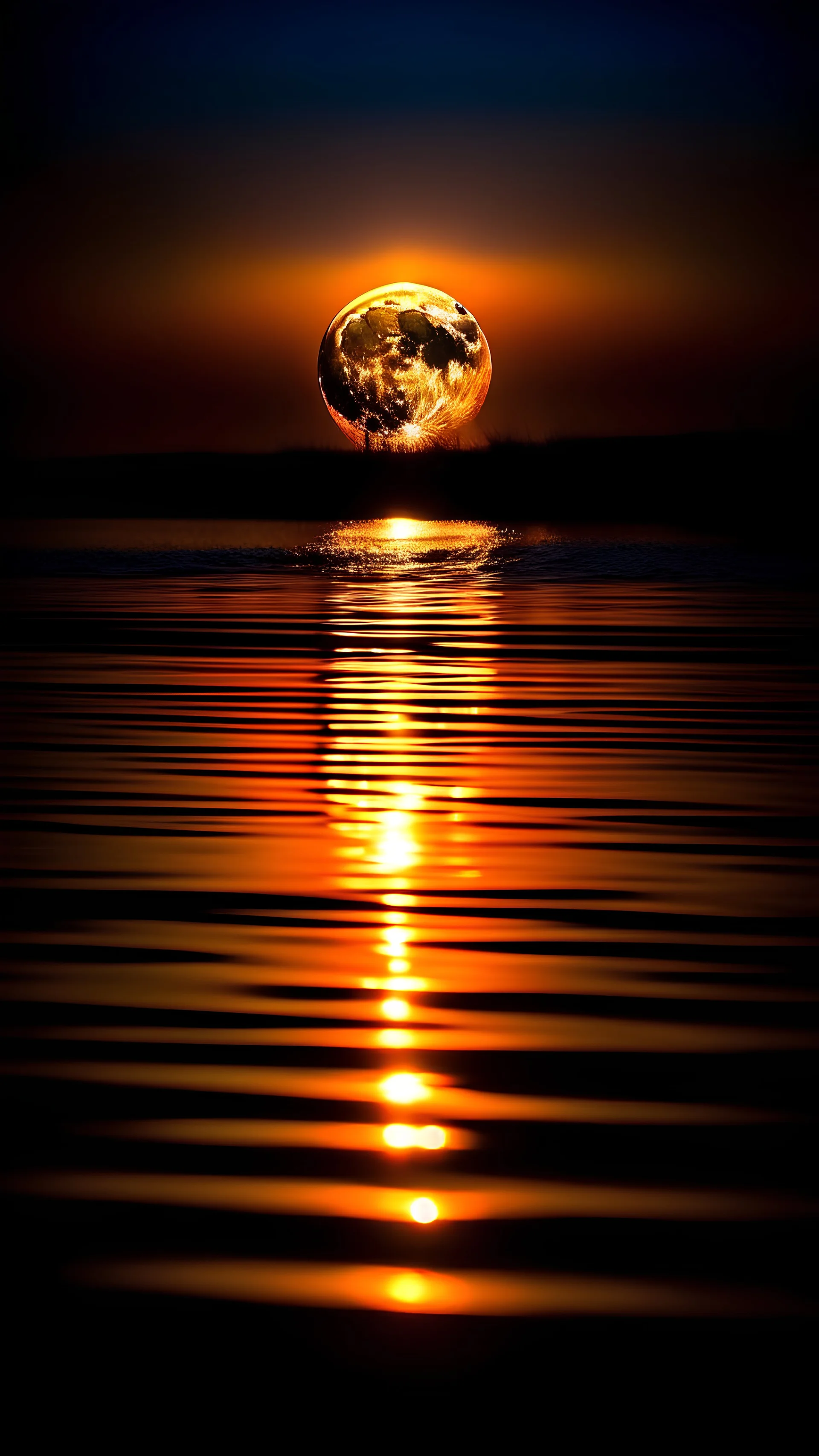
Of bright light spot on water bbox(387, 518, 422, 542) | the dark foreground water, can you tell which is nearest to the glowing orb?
bright light spot on water bbox(387, 518, 422, 542)

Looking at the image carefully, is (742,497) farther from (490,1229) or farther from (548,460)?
(490,1229)

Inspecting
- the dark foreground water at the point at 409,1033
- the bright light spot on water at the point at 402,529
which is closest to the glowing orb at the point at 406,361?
the bright light spot on water at the point at 402,529

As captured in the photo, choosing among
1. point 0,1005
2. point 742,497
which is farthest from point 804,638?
point 742,497

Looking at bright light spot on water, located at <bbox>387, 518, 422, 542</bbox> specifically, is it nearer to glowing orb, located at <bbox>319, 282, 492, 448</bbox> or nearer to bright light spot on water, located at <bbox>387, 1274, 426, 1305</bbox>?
glowing orb, located at <bbox>319, 282, 492, 448</bbox>

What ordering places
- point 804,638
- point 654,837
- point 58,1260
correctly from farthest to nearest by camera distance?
point 804,638 < point 654,837 < point 58,1260

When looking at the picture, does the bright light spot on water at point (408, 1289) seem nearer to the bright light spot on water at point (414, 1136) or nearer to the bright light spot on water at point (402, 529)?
the bright light spot on water at point (414, 1136)

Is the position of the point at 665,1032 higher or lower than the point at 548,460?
lower
